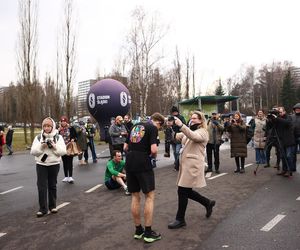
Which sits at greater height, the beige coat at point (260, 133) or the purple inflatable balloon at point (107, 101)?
the purple inflatable balloon at point (107, 101)

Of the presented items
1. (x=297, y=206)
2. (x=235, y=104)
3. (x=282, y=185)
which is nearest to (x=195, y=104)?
(x=235, y=104)

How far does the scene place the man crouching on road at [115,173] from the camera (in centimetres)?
864

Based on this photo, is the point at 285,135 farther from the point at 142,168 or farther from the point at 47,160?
the point at 47,160

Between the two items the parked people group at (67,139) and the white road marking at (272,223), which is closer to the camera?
the white road marking at (272,223)

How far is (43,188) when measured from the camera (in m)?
6.79

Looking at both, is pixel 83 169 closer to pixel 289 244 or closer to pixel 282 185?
pixel 282 185

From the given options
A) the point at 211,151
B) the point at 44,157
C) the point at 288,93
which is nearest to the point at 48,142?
the point at 44,157

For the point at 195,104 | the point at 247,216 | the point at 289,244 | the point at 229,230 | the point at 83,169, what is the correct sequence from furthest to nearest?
the point at 195,104
the point at 83,169
the point at 247,216
the point at 229,230
the point at 289,244

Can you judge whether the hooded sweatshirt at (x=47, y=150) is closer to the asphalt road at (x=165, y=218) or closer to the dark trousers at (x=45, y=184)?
the dark trousers at (x=45, y=184)

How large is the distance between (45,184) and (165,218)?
7.32 ft

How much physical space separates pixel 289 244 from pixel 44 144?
168 inches

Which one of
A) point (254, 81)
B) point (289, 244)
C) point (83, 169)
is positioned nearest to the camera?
point (289, 244)

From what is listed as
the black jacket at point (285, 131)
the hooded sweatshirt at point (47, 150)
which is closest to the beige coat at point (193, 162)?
the hooded sweatshirt at point (47, 150)

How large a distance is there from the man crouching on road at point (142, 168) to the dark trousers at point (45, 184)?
216 centimetres
